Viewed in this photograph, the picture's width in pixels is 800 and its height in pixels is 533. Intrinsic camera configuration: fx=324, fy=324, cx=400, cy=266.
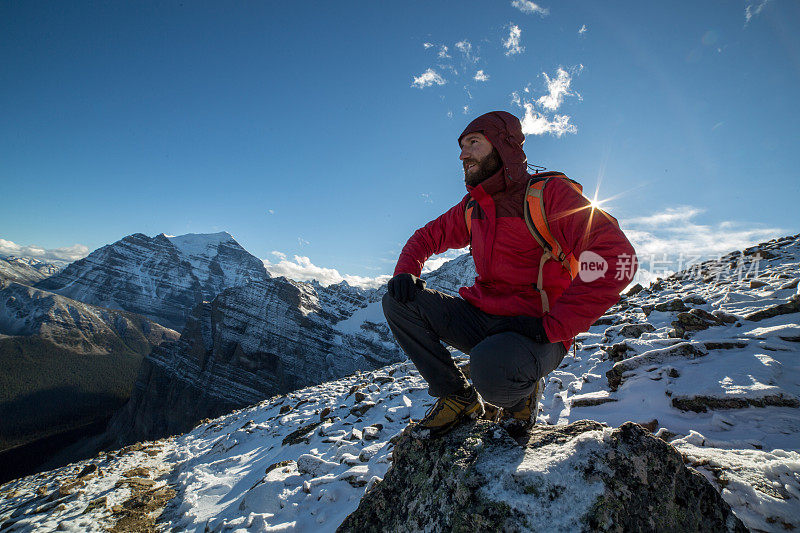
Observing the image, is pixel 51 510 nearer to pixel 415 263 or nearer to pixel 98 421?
pixel 415 263

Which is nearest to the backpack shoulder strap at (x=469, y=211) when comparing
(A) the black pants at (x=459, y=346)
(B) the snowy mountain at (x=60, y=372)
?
(A) the black pants at (x=459, y=346)

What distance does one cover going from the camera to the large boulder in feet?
5.70

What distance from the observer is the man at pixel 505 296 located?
95.3 inches

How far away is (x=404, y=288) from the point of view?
10.2ft

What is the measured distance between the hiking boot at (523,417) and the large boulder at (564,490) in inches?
6.0

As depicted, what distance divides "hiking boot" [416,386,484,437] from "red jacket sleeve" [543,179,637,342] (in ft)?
3.24

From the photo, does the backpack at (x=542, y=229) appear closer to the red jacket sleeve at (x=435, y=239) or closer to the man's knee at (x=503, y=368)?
the man's knee at (x=503, y=368)

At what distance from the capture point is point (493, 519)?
179cm

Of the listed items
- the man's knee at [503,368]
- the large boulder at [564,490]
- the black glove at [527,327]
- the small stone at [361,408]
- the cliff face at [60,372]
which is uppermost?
the black glove at [527,327]

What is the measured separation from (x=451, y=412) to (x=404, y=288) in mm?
1167

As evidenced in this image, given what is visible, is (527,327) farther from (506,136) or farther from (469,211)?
(506,136)

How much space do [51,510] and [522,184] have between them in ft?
35.2

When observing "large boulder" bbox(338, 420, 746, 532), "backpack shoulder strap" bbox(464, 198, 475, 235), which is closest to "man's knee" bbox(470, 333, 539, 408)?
"large boulder" bbox(338, 420, 746, 532)

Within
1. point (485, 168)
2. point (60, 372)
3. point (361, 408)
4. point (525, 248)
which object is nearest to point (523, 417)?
point (525, 248)
